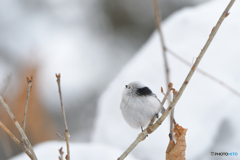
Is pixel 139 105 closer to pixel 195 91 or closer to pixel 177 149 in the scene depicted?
pixel 177 149

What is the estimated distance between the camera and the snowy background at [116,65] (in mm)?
2014

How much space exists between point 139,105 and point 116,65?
4.65 m

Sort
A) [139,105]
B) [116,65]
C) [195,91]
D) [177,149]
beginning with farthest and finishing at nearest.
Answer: [116,65] < [195,91] < [139,105] < [177,149]

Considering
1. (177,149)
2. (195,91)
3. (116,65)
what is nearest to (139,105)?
(177,149)

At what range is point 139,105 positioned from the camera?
4.11ft

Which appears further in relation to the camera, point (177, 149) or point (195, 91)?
point (195, 91)

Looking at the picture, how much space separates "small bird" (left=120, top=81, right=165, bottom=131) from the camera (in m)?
1.25

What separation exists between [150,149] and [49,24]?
4668 millimetres

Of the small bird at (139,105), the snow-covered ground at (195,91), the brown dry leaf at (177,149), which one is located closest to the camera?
the brown dry leaf at (177,149)

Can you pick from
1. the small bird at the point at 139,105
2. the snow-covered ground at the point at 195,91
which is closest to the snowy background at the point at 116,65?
the snow-covered ground at the point at 195,91

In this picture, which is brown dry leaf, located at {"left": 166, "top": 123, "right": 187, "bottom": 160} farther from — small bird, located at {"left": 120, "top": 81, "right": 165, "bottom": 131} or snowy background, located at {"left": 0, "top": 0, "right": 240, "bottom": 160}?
snowy background, located at {"left": 0, "top": 0, "right": 240, "bottom": 160}

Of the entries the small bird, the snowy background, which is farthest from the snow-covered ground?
the small bird

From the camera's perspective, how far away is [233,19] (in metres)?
2.43

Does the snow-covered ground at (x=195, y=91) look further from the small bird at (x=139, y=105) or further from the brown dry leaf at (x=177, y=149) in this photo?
the brown dry leaf at (x=177, y=149)
